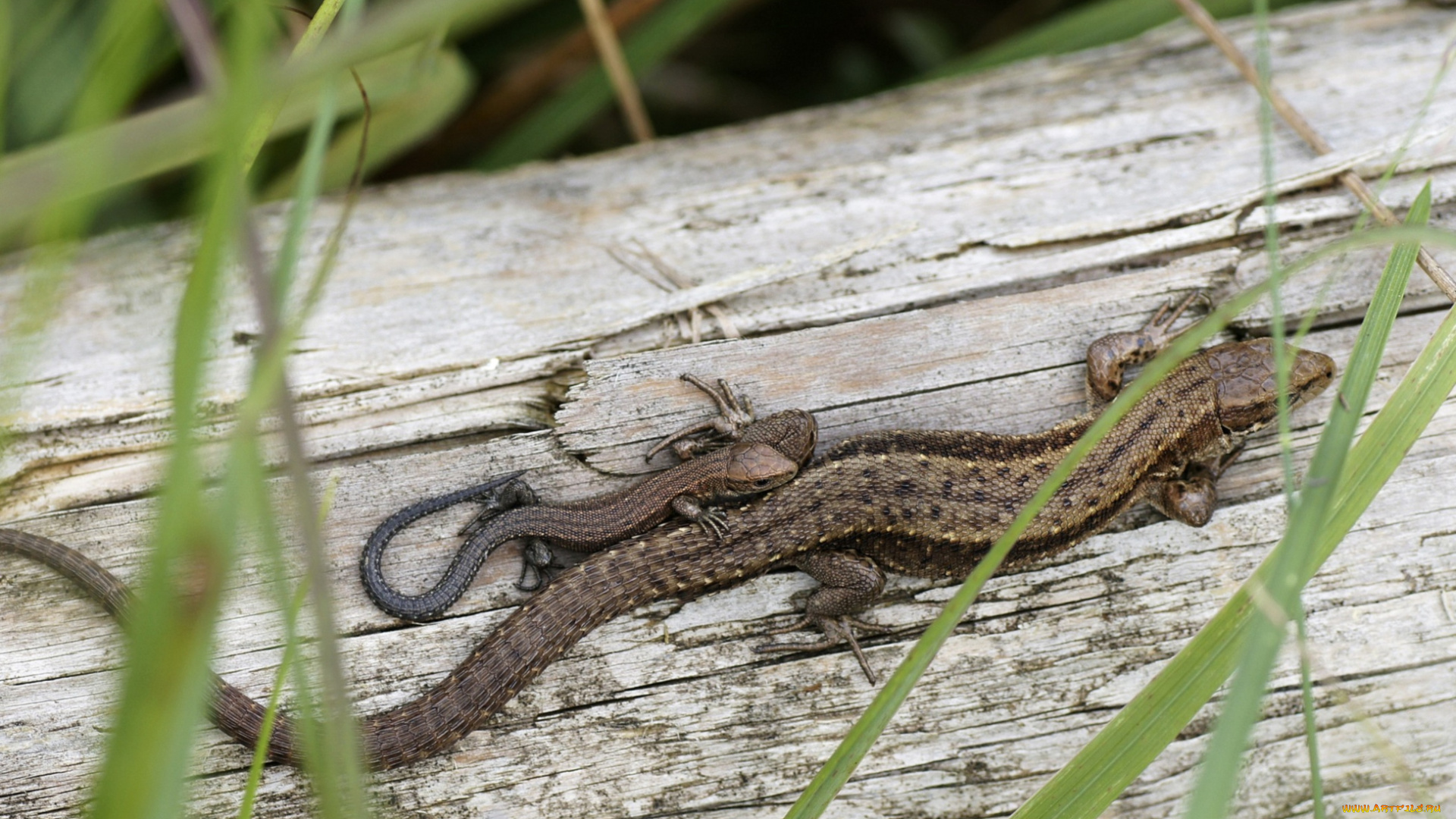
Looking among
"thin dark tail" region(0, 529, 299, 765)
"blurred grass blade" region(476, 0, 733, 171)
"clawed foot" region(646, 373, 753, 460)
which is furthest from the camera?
"blurred grass blade" region(476, 0, 733, 171)

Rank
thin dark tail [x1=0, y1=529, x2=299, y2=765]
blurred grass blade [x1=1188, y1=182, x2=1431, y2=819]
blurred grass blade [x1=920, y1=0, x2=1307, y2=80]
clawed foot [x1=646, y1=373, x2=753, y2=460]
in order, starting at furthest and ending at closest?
1. blurred grass blade [x1=920, y1=0, x2=1307, y2=80]
2. clawed foot [x1=646, y1=373, x2=753, y2=460]
3. thin dark tail [x1=0, y1=529, x2=299, y2=765]
4. blurred grass blade [x1=1188, y1=182, x2=1431, y2=819]

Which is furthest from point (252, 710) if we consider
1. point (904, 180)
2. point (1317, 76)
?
point (1317, 76)

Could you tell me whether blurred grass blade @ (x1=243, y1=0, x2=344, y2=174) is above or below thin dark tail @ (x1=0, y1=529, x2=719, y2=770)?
above

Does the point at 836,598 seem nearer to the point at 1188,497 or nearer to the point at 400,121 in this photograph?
the point at 1188,497

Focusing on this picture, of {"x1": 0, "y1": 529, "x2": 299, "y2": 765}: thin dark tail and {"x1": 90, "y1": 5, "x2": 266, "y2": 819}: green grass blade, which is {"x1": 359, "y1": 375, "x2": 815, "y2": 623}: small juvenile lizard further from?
{"x1": 90, "y1": 5, "x2": 266, "y2": 819}: green grass blade

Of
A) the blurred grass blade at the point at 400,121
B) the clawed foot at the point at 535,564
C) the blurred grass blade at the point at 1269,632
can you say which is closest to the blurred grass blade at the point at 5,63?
the blurred grass blade at the point at 400,121

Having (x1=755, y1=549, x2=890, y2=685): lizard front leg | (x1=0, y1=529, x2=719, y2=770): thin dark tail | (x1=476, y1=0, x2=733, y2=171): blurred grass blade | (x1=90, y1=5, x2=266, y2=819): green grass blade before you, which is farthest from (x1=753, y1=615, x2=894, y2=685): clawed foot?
(x1=476, y1=0, x2=733, y2=171): blurred grass blade
